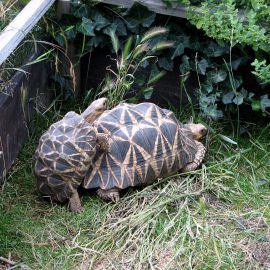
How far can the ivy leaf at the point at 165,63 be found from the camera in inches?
184

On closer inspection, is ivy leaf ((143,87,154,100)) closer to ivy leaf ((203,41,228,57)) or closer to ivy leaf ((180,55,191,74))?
ivy leaf ((180,55,191,74))

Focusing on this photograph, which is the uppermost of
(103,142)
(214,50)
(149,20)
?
(149,20)

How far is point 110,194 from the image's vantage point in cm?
395

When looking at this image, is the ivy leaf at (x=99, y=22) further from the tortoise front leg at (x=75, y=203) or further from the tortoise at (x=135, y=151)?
the tortoise front leg at (x=75, y=203)

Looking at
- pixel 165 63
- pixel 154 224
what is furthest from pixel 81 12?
pixel 154 224

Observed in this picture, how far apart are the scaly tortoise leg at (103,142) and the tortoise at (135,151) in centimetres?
3

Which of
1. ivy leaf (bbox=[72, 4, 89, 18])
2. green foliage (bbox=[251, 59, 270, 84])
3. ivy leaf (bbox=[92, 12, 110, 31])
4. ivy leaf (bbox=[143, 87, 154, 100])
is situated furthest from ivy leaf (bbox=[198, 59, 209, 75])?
ivy leaf (bbox=[72, 4, 89, 18])

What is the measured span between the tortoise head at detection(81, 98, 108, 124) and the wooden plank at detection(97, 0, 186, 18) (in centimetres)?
82

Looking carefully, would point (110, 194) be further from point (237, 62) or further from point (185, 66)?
point (237, 62)

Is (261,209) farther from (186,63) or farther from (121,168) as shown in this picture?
(186,63)

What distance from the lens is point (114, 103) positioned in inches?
177

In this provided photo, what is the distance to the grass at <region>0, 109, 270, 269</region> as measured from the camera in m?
3.54

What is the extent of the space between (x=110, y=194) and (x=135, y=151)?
31cm

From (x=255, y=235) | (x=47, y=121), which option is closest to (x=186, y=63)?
(x=47, y=121)
